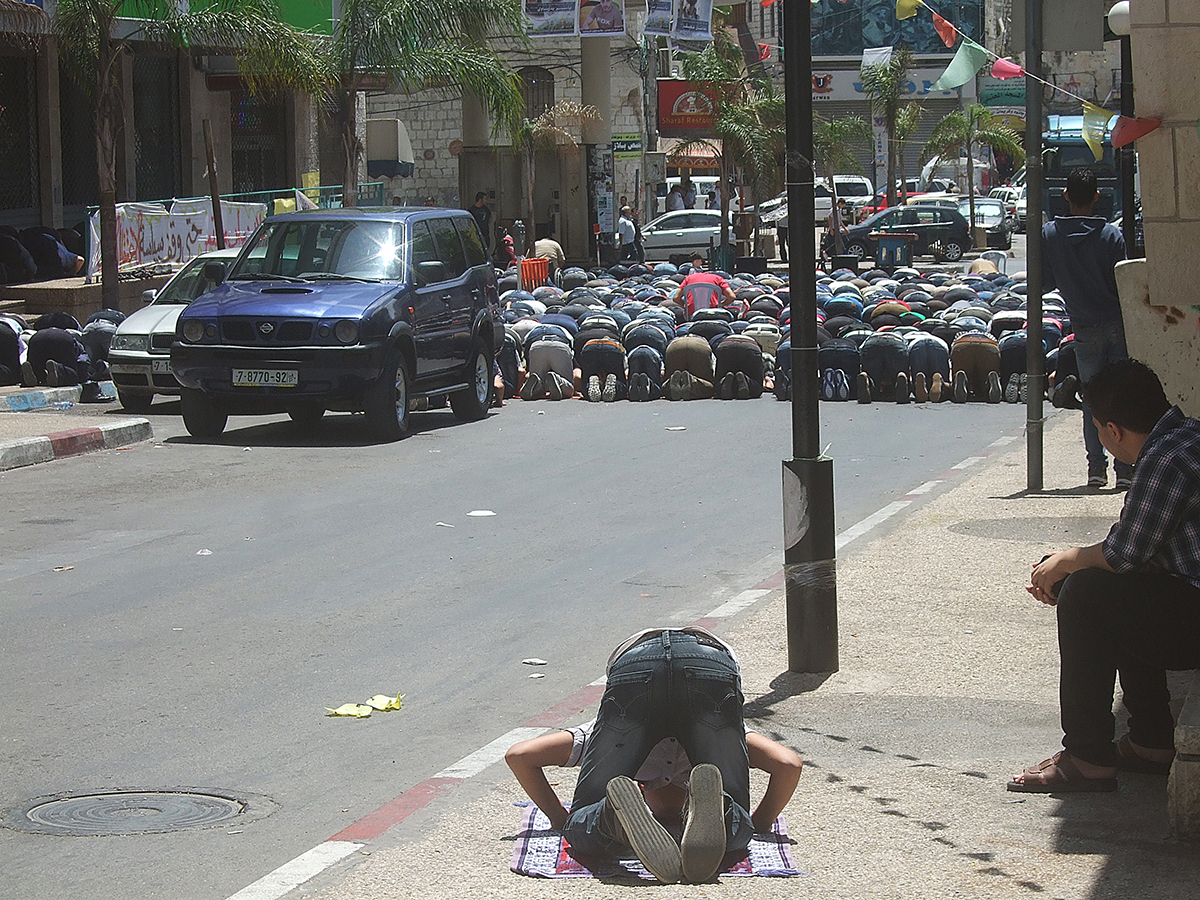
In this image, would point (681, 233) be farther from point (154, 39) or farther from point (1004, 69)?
point (1004, 69)

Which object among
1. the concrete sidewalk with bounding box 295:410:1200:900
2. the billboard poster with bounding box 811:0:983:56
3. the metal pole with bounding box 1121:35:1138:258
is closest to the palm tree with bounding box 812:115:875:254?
the billboard poster with bounding box 811:0:983:56

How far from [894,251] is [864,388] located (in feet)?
80.2

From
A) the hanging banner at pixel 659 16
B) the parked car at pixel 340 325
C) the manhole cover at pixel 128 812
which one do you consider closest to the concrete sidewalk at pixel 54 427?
the parked car at pixel 340 325

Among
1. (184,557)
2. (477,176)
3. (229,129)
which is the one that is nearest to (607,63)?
(477,176)

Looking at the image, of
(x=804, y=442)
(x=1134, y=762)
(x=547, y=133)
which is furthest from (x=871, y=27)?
(x=1134, y=762)

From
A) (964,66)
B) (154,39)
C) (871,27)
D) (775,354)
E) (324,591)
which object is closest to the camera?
(324,591)

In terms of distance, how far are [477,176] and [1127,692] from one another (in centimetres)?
3956

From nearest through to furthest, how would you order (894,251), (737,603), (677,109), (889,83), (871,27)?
1. (737,603)
2. (894,251)
3. (889,83)
4. (677,109)
5. (871,27)

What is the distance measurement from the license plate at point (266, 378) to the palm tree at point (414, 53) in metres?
13.5

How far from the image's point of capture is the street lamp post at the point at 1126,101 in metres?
8.65

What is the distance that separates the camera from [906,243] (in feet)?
139

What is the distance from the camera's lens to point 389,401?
15320mm

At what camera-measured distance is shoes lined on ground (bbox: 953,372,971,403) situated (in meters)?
18.1

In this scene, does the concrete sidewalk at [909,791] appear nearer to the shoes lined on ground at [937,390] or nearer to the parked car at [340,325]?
the parked car at [340,325]
